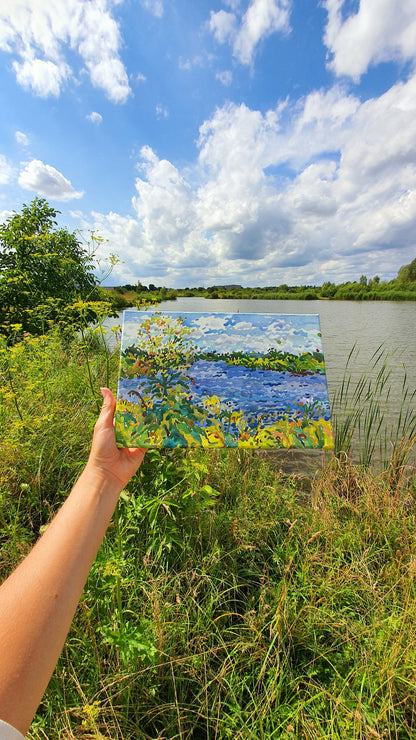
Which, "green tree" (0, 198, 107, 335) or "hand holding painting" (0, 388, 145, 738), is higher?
"green tree" (0, 198, 107, 335)

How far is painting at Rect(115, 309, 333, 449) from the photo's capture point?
1.55 meters

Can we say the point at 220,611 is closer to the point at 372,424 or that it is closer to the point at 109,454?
the point at 109,454

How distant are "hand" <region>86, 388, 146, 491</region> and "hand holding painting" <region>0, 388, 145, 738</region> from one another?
0.40 ft

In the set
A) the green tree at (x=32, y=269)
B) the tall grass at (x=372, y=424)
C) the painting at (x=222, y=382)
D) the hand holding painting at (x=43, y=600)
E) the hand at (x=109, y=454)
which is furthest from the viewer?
the green tree at (x=32, y=269)

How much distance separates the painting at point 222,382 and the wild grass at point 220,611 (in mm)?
376

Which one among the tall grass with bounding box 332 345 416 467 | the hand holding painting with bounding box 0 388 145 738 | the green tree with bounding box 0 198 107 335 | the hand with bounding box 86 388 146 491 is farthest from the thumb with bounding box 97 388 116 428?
the green tree with bounding box 0 198 107 335

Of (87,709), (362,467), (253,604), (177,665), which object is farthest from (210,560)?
(362,467)

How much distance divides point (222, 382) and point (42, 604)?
3.62 feet

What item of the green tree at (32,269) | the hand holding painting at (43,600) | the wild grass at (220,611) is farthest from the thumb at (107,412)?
the green tree at (32,269)

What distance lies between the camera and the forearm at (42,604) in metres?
0.69

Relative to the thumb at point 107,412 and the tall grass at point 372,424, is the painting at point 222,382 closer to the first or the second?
the thumb at point 107,412

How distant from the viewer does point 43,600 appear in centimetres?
80

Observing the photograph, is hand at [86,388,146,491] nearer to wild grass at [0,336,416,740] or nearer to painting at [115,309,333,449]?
painting at [115,309,333,449]

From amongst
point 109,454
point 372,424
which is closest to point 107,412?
point 109,454
